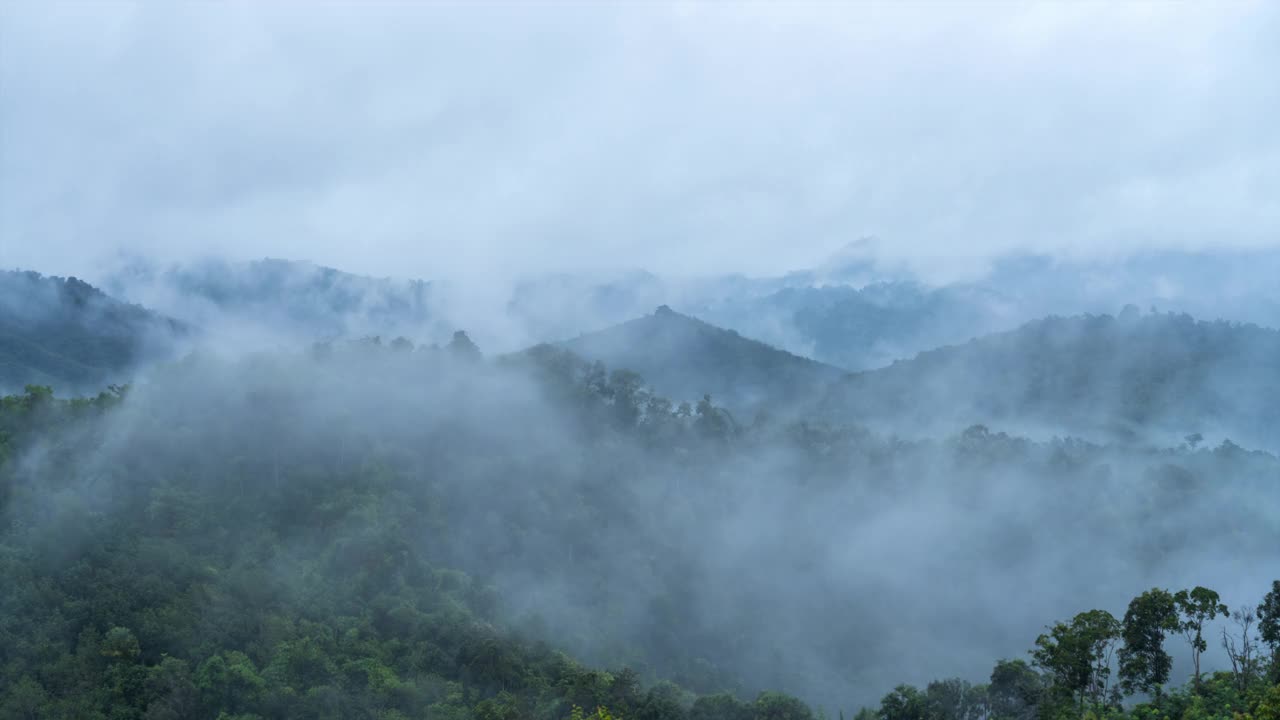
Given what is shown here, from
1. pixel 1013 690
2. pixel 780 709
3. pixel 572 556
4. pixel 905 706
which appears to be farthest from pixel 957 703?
pixel 572 556

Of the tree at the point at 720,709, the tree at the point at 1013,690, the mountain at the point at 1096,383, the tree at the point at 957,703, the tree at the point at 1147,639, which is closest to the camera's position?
the tree at the point at 1147,639

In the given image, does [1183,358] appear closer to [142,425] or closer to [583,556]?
[583,556]

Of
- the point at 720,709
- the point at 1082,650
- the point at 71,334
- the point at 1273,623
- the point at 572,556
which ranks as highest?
the point at 71,334

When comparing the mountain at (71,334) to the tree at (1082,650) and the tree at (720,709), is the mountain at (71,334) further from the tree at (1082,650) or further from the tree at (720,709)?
the tree at (1082,650)

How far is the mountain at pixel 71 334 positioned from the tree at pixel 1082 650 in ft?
273

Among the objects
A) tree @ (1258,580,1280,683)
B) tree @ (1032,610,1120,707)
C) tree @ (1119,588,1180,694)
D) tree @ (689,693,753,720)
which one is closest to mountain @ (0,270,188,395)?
tree @ (689,693,753,720)

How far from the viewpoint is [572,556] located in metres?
62.5

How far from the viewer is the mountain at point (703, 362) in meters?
123

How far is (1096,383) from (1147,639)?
10970 centimetres

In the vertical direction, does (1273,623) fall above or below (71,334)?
below

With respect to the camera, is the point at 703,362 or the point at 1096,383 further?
the point at 703,362

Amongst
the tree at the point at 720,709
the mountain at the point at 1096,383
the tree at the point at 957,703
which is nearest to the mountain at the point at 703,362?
the mountain at the point at 1096,383

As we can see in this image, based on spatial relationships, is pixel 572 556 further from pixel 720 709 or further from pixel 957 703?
pixel 957 703

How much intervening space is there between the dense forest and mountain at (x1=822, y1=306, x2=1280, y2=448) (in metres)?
34.1
